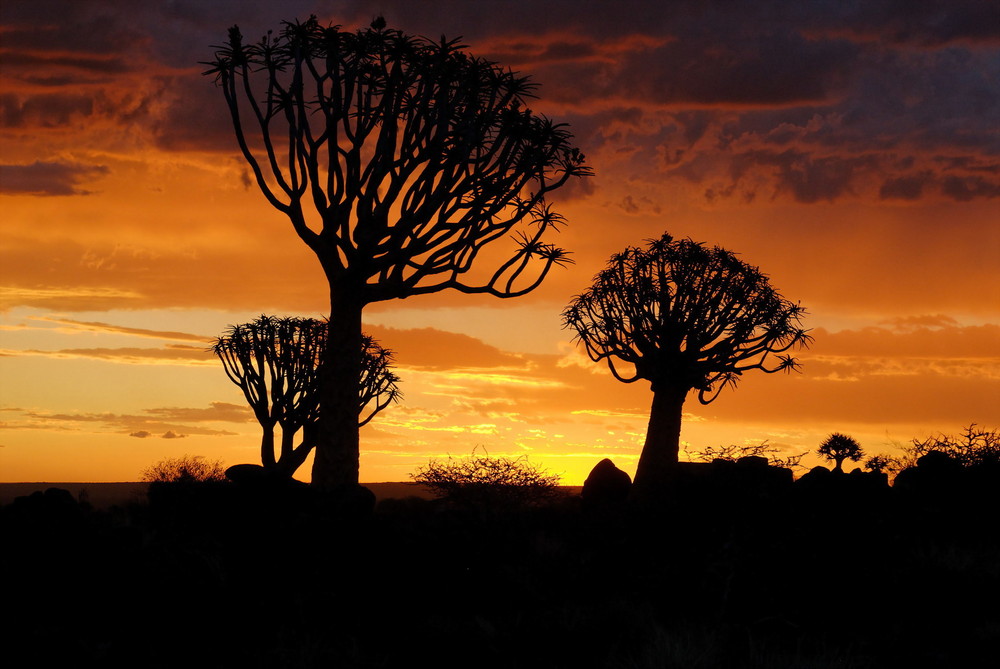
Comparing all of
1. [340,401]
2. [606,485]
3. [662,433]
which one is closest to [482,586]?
[340,401]

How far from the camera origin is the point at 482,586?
12805 mm

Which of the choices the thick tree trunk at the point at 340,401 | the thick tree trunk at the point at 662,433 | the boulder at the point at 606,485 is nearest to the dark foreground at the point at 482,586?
the thick tree trunk at the point at 340,401

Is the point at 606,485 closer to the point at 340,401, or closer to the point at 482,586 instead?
the point at 340,401

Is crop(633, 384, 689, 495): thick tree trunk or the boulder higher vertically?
crop(633, 384, 689, 495): thick tree trunk

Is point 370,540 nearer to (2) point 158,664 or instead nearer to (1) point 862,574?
(2) point 158,664

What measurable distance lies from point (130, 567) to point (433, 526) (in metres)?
5.11

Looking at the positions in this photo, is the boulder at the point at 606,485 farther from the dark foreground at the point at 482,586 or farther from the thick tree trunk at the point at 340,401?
the dark foreground at the point at 482,586

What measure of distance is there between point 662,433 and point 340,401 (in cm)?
943

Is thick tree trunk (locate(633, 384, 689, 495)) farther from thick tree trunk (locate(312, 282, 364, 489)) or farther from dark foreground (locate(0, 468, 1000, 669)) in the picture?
thick tree trunk (locate(312, 282, 364, 489))

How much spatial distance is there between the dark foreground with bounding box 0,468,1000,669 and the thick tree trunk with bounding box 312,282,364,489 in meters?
3.13

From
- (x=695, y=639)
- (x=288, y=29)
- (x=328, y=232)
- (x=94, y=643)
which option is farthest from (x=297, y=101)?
(x=695, y=639)

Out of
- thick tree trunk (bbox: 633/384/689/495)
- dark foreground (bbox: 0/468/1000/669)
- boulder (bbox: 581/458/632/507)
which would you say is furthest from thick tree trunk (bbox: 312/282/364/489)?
thick tree trunk (bbox: 633/384/689/495)

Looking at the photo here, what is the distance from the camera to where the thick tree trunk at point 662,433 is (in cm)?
2470

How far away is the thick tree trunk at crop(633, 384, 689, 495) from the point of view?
24.7m
